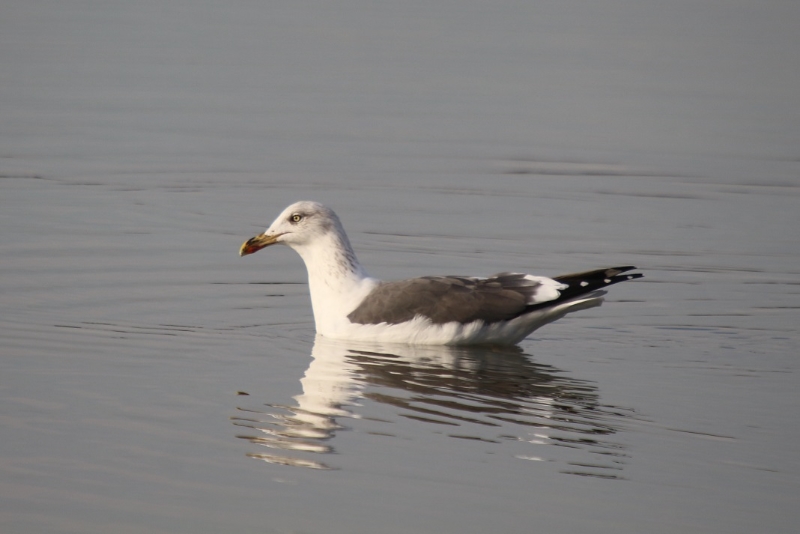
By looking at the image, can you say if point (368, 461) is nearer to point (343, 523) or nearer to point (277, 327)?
point (343, 523)

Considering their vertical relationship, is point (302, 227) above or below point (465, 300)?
above

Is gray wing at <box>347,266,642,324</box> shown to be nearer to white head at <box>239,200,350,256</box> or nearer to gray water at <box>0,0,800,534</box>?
gray water at <box>0,0,800,534</box>

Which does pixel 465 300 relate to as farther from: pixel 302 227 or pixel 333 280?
pixel 302 227

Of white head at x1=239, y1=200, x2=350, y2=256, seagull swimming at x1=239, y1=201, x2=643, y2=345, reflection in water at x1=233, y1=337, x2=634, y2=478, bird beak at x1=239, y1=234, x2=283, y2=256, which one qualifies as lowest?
reflection in water at x1=233, y1=337, x2=634, y2=478

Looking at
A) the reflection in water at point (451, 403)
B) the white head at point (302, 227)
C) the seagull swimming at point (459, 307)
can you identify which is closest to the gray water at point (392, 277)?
the reflection in water at point (451, 403)

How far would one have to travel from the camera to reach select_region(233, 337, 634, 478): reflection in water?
8734 mm

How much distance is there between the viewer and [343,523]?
291 inches

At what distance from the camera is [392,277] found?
13.9 meters

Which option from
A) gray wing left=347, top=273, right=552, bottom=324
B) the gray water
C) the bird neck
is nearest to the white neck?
the bird neck

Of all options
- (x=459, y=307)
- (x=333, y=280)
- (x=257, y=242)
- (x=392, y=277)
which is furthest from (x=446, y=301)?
(x=392, y=277)

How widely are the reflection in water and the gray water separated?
32mm

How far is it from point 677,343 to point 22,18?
24.2m

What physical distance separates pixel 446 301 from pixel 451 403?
205cm

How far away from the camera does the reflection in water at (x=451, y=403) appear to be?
28.7 feet
